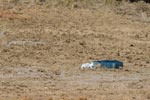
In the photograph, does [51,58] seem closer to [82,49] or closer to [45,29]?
[82,49]

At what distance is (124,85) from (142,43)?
28.2 feet

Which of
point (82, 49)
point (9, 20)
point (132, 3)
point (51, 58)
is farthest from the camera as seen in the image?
point (132, 3)

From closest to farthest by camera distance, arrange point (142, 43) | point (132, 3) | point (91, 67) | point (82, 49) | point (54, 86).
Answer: point (54, 86) → point (91, 67) → point (82, 49) → point (142, 43) → point (132, 3)

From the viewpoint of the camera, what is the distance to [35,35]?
24.3 m

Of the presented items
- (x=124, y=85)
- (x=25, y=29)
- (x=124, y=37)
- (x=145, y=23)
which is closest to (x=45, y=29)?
(x=25, y=29)

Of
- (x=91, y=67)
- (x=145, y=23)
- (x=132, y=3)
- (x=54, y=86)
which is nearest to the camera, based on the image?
(x=54, y=86)

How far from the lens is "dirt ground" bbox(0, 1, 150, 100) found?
1487cm

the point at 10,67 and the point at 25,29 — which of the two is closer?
the point at 10,67

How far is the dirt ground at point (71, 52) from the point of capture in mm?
14870

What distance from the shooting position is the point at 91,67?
18281 mm

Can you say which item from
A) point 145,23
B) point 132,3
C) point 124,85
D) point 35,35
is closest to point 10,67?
point 124,85

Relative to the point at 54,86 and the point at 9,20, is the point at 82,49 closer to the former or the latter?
the point at 9,20

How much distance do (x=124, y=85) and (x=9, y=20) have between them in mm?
11569

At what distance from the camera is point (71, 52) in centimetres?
2158
